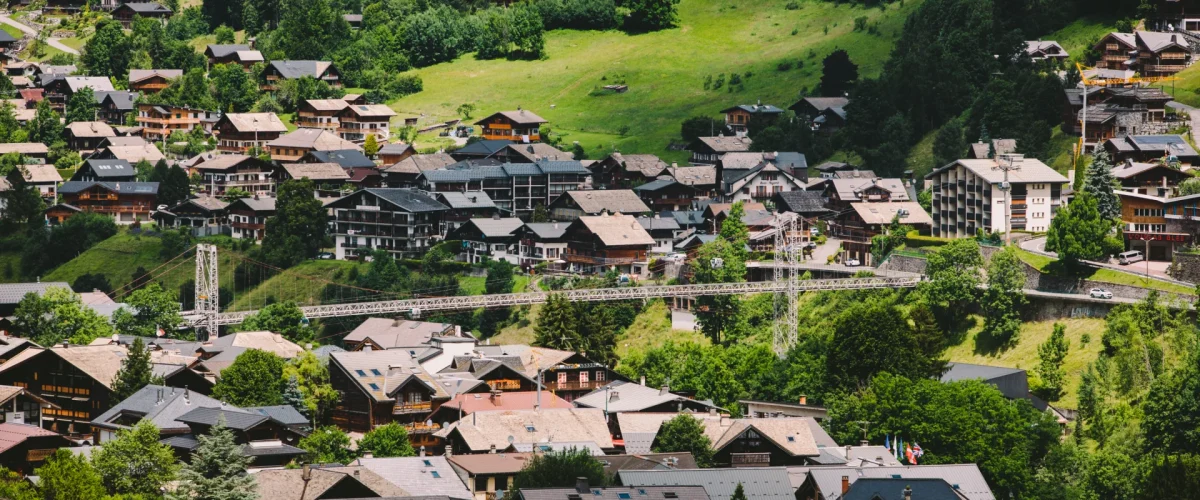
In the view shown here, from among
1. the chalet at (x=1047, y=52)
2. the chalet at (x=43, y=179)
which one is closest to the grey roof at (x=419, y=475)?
the chalet at (x=1047, y=52)

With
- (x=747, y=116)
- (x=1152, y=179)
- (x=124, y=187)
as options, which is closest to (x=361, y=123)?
(x=124, y=187)

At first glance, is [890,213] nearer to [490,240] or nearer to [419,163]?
[490,240]

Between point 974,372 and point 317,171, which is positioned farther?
point 317,171

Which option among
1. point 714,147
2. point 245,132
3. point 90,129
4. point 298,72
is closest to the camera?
point 714,147

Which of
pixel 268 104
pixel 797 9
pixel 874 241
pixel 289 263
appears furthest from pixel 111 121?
pixel 874 241

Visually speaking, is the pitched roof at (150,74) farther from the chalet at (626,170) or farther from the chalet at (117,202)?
the chalet at (626,170)

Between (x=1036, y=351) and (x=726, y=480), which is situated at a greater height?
(x=1036, y=351)
